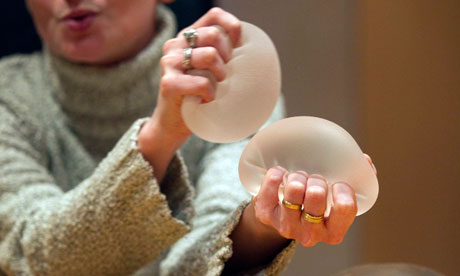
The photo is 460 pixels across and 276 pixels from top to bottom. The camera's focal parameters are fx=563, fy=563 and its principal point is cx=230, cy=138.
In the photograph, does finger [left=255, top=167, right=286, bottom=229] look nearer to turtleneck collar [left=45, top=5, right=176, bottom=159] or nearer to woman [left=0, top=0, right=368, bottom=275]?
woman [left=0, top=0, right=368, bottom=275]

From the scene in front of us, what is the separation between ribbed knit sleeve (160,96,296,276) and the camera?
391mm

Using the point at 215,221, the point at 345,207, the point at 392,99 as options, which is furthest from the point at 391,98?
the point at 345,207

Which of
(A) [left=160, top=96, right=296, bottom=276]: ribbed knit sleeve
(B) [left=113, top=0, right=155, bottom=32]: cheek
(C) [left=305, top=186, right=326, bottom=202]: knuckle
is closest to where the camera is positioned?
(C) [left=305, top=186, right=326, bottom=202]: knuckle

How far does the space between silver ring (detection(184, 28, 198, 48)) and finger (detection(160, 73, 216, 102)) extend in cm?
2

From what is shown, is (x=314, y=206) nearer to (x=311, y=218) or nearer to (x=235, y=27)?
(x=311, y=218)

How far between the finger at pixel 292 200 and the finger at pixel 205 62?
9cm

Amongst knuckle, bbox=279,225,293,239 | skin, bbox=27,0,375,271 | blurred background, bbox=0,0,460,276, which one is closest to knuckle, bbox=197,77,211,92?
skin, bbox=27,0,375,271

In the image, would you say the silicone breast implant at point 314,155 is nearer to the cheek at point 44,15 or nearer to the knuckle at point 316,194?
the knuckle at point 316,194

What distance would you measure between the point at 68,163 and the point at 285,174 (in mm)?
315

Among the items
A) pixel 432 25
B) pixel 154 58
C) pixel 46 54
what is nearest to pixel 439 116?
pixel 432 25

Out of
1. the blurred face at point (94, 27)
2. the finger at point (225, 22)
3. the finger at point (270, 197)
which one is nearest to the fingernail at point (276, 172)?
the finger at point (270, 197)

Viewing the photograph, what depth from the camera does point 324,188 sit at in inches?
11.3

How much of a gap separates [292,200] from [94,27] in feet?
0.91

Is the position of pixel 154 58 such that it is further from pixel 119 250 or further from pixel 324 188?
pixel 324 188
